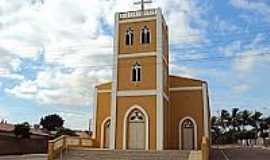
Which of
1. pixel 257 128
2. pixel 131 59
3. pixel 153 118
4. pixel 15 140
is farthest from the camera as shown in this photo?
pixel 257 128

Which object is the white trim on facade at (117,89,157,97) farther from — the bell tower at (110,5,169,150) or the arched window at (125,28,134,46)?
the arched window at (125,28,134,46)

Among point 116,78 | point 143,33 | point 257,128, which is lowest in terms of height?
point 257,128

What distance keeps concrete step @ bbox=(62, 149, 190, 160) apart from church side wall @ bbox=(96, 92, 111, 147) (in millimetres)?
7772

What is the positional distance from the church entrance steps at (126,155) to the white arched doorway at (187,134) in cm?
774

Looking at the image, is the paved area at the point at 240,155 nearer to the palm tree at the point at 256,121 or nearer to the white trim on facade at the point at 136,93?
the white trim on facade at the point at 136,93

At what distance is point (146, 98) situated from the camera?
89.1ft

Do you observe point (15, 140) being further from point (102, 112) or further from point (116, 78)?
point (116, 78)

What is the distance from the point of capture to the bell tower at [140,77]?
87.4ft

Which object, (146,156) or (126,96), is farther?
(126,96)

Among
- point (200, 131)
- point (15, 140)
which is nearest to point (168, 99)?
point (200, 131)

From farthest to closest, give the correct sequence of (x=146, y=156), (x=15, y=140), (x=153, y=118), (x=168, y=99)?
(x=15, y=140)
(x=168, y=99)
(x=153, y=118)
(x=146, y=156)

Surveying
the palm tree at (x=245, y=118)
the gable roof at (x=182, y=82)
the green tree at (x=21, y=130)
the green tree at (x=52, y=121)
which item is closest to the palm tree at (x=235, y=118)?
the palm tree at (x=245, y=118)

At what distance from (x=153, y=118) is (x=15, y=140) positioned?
75.5ft

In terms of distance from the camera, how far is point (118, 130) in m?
27.1
